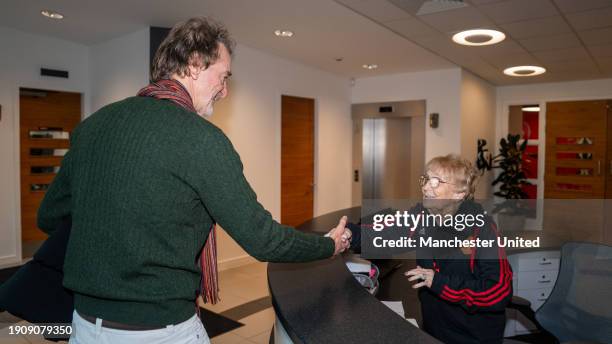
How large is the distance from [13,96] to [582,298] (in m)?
5.56

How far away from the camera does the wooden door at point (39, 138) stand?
5234 mm

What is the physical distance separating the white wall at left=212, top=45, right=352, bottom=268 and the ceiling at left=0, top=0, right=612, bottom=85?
31cm

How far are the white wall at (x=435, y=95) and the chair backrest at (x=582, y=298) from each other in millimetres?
4545

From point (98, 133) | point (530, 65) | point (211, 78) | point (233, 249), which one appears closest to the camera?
point (98, 133)

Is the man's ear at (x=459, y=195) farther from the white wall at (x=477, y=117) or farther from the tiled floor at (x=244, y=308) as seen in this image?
the white wall at (x=477, y=117)

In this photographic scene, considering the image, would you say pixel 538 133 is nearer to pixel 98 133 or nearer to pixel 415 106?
pixel 415 106

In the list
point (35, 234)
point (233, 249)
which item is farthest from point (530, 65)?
point (35, 234)

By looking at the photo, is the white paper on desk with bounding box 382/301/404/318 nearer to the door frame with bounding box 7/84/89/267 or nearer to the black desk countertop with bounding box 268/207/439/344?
the black desk countertop with bounding box 268/207/439/344

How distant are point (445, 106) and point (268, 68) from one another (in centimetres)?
267

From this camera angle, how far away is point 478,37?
451 centimetres

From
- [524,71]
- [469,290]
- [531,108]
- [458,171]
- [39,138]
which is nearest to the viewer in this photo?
[469,290]

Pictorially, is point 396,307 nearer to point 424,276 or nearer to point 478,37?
point 424,276

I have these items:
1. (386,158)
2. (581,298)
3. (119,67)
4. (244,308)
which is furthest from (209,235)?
(386,158)

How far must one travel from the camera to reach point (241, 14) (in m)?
3.97
